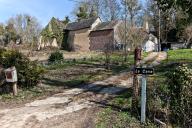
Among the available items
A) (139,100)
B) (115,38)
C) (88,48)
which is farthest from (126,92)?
(88,48)

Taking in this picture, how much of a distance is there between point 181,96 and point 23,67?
912 centimetres

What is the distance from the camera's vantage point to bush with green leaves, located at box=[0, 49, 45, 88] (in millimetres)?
18781

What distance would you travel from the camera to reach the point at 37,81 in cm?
1962

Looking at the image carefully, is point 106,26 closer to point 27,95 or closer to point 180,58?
point 180,58

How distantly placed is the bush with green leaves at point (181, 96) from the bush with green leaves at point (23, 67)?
8260mm

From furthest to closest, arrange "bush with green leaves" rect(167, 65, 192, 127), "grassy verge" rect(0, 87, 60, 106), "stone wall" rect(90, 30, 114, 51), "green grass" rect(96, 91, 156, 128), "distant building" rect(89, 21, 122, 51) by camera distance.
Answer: "stone wall" rect(90, 30, 114, 51) → "distant building" rect(89, 21, 122, 51) → "grassy verge" rect(0, 87, 60, 106) → "green grass" rect(96, 91, 156, 128) → "bush with green leaves" rect(167, 65, 192, 127)

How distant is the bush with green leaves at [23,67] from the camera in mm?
18781

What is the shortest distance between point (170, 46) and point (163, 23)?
574 centimetres

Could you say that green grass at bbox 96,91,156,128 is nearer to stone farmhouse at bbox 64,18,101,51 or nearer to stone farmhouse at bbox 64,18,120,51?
stone farmhouse at bbox 64,18,120,51

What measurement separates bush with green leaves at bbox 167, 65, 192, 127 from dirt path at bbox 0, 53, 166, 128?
99.9 inches

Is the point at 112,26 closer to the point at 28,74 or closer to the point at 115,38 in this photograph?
the point at 115,38

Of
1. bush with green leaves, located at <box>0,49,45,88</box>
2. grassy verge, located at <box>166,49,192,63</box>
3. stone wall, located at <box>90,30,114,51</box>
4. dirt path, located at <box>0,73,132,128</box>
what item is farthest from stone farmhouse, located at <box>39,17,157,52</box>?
dirt path, located at <box>0,73,132,128</box>

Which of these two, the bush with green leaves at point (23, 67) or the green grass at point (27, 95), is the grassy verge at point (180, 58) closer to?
the bush with green leaves at point (23, 67)

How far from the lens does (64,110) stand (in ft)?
46.7
